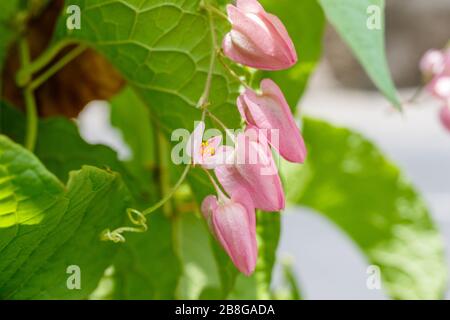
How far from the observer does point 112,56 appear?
1.18 feet

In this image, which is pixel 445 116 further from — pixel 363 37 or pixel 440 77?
pixel 363 37

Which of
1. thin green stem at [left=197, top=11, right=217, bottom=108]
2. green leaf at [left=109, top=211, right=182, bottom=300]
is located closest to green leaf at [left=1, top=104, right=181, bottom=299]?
green leaf at [left=109, top=211, right=182, bottom=300]

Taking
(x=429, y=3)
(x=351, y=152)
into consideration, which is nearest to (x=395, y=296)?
(x=351, y=152)

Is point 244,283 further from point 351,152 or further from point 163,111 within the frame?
point 351,152

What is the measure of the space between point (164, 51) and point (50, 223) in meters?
0.07

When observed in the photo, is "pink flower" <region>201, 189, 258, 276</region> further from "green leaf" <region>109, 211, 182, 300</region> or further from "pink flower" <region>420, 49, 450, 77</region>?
"pink flower" <region>420, 49, 450, 77</region>

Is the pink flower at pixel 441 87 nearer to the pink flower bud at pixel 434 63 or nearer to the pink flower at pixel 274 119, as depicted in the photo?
the pink flower bud at pixel 434 63

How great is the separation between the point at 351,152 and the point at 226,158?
37 centimetres

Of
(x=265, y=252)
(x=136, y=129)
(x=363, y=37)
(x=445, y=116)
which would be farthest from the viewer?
(x=136, y=129)

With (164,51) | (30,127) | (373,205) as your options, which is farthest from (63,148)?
(373,205)

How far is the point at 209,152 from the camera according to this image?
0.28 metres

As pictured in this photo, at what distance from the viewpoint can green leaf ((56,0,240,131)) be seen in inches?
12.5

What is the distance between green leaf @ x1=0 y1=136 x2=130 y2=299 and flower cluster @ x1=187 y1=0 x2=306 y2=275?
0.17ft

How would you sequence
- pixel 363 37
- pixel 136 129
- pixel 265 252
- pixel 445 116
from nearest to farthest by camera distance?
pixel 363 37 → pixel 265 252 → pixel 445 116 → pixel 136 129
